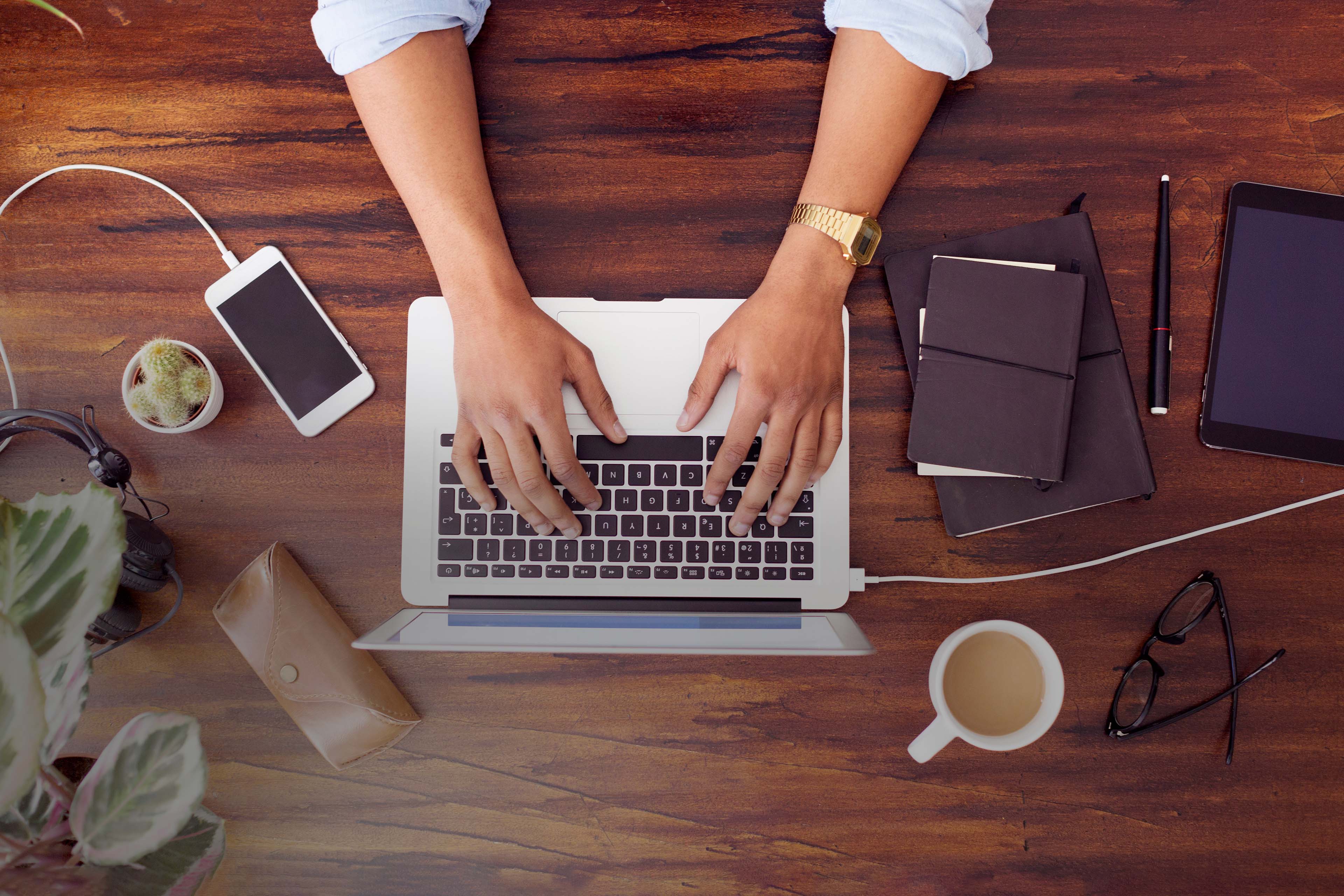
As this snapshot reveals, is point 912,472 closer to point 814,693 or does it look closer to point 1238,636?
point 814,693

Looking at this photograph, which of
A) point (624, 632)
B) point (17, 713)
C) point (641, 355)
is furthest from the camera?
point (641, 355)

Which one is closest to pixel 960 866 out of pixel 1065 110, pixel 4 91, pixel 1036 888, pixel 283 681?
pixel 1036 888

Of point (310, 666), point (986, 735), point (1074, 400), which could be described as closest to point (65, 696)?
point (310, 666)

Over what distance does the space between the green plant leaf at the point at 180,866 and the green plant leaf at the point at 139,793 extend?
22mm

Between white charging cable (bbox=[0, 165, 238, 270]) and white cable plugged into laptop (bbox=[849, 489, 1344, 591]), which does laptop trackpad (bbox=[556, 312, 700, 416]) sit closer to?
white cable plugged into laptop (bbox=[849, 489, 1344, 591])

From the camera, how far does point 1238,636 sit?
2.61ft

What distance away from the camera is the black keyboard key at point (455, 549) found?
2.60ft

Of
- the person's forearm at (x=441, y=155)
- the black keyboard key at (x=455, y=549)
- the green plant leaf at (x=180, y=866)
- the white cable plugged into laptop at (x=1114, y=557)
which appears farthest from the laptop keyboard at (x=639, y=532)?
the green plant leaf at (x=180, y=866)

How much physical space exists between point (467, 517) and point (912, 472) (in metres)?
0.53

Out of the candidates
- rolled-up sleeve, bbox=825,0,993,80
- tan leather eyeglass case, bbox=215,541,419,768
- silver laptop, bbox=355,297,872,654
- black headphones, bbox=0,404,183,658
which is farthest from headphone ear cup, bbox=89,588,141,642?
rolled-up sleeve, bbox=825,0,993,80

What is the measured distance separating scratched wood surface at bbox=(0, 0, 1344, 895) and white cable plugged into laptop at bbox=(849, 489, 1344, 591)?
0.03 feet

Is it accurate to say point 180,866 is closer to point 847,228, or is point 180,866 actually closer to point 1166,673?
point 847,228

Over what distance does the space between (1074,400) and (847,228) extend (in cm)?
33

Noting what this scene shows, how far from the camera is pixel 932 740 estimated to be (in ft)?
2.34
